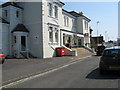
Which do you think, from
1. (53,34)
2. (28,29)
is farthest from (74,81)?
(53,34)

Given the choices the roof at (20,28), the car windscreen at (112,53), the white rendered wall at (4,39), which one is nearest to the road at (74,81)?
the car windscreen at (112,53)

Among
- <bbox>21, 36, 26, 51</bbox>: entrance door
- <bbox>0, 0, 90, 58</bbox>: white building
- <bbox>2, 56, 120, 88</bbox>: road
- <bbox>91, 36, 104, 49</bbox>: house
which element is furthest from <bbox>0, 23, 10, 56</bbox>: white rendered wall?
<bbox>91, 36, 104, 49</bbox>: house

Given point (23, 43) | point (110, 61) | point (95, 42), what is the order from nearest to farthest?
point (110, 61) < point (23, 43) < point (95, 42)

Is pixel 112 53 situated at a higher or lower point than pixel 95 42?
lower

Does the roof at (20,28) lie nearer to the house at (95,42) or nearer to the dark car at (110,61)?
the dark car at (110,61)

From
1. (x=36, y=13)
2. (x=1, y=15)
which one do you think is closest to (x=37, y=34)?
(x=36, y=13)

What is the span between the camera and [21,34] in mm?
21938

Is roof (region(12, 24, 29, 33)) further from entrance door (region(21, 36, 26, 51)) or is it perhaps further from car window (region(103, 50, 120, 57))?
car window (region(103, 50, 120, 57))

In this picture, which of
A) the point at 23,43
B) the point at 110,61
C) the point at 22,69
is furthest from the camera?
the point at 23,43

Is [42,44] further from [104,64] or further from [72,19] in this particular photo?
[72,19]

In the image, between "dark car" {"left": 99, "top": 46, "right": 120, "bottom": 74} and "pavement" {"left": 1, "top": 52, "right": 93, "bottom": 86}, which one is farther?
"pavement" {"left": 1, "top": 52, "right": 93, "bottom": 86}

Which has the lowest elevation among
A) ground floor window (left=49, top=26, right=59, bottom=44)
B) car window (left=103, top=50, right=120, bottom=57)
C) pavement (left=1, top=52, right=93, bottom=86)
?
pavement (left=1, top=52, right=93, bottom=86)

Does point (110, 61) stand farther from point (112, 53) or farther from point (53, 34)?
point (53, 34)

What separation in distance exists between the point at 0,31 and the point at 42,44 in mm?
5847
